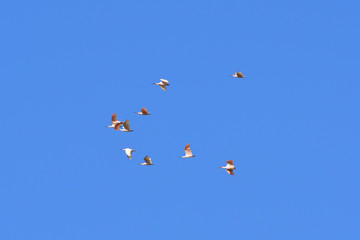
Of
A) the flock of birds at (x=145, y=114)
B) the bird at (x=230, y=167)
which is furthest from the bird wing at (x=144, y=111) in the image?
the bird at (x=230, y=167)

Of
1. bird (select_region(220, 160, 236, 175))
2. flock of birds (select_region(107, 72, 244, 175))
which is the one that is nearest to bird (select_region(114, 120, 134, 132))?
flock of birds (select_region(107, 72, 244, 175))

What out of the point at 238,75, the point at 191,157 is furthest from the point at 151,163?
the point at 238,75

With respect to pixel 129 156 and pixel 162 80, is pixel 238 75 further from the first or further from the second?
pixel 129 156

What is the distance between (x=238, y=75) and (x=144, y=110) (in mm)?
9805

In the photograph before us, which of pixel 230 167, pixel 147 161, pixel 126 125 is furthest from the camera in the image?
pixel 147 161

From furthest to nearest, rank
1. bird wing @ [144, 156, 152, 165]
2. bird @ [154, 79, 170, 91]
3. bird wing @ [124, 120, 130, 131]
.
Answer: bird @ [154, 79, 170, 91] → bird wing @ [144, 156, 152, 165] → bird wing @ [124, 120, 130, 131]

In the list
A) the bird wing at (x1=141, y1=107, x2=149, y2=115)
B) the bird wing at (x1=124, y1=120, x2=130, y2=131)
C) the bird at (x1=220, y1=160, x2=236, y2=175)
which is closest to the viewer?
the bird at (x1=220, y1=160, x2=236, y2=175)

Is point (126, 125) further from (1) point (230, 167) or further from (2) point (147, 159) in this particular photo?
(1) point (230, 167)

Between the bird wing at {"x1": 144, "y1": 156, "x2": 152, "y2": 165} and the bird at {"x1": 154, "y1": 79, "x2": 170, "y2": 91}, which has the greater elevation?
the bird at {"x1": 154, "y1": 79, "x2": 170, "y2": 91}

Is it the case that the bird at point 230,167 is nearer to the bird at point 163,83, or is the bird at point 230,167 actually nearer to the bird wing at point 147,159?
the bird wing at point 147,159

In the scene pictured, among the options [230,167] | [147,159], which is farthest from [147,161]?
[230,167]

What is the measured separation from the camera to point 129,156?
74.7m

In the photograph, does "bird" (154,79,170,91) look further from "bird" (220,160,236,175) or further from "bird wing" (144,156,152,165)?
"bird" (220,160,236,175)

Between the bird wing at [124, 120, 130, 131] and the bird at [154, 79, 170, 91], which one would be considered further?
the bird at [154, 79, 170, 91]
